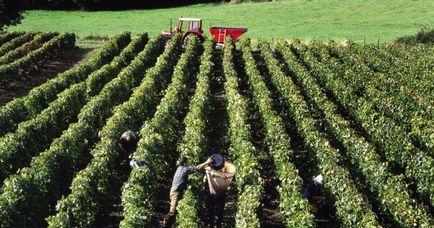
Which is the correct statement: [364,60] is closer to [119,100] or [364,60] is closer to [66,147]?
[119,100]

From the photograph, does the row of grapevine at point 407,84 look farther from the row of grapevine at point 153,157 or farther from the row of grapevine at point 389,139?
the row of grapevine at point 153,157

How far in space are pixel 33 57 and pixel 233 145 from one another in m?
17.2

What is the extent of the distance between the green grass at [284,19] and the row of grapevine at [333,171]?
2319 centimetres

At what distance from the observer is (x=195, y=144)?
16.3 metres

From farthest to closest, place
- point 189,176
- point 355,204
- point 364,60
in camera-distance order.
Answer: point 364,60, point 189,176, point 355,204

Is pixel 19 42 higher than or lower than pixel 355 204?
lower

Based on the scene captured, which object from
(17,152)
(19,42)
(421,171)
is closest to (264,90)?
(421,171)

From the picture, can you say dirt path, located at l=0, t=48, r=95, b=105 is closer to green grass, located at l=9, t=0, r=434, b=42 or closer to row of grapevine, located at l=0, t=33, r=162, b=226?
row of grapevine, located at l=0, t=33, r=162, b=226

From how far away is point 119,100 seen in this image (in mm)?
23031

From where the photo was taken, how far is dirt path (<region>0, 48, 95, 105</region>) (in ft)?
88.3

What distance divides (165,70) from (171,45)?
584 centimetres

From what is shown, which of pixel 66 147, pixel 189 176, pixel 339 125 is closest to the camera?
pixel 189 176

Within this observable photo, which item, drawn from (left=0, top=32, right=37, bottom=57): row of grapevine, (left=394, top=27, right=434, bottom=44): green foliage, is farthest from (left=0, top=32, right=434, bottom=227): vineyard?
(left=394, top=27, right=434, bottom=44): green foliage

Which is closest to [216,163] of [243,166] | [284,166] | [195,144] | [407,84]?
[243,166]
